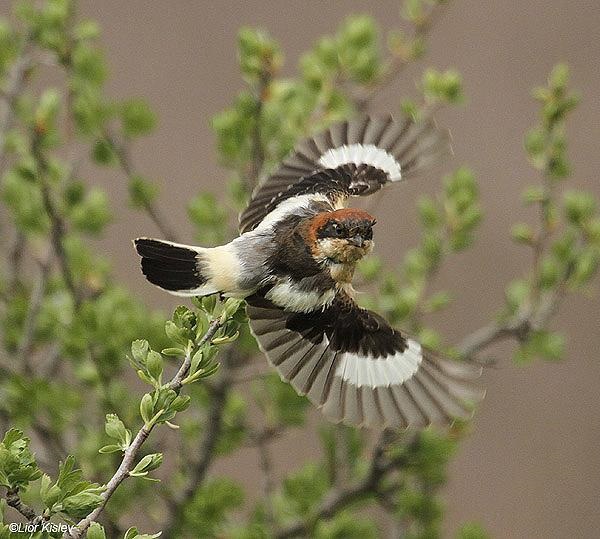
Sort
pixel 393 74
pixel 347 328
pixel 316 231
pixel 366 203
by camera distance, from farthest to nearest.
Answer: pixel 393 74 < pixel 366 203 < pixel 347 328 < pixel 316 231

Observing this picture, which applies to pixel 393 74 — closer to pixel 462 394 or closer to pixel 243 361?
pixel 243 361

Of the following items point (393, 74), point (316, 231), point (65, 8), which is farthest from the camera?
point (393, 74)

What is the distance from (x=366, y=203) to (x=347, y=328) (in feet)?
1.09

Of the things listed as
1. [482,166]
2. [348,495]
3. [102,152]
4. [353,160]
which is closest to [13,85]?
[102,152]

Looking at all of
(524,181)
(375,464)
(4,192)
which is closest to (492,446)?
(524,181)

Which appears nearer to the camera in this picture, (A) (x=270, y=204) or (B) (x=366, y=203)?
(A) (x=270, y=204)

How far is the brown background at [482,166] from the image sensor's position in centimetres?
246

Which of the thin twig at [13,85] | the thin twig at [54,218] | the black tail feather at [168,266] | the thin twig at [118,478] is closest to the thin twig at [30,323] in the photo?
the thin twig at [54,218]

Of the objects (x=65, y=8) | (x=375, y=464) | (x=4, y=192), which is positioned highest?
(x=65, y=8)

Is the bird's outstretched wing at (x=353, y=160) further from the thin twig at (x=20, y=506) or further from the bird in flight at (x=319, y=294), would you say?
the thin twig at (x=20, y=506)

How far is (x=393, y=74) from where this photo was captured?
1555 mm

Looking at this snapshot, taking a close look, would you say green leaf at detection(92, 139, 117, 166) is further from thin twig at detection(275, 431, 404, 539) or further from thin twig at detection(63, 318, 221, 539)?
thin twig at detection(63, 318, 221, 539)

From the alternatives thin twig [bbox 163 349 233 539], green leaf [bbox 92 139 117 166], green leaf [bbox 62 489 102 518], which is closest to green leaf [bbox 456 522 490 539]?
thin twig [bbox 163 349 233 539]

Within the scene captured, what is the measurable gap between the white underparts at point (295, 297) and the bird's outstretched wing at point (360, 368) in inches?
0.5
